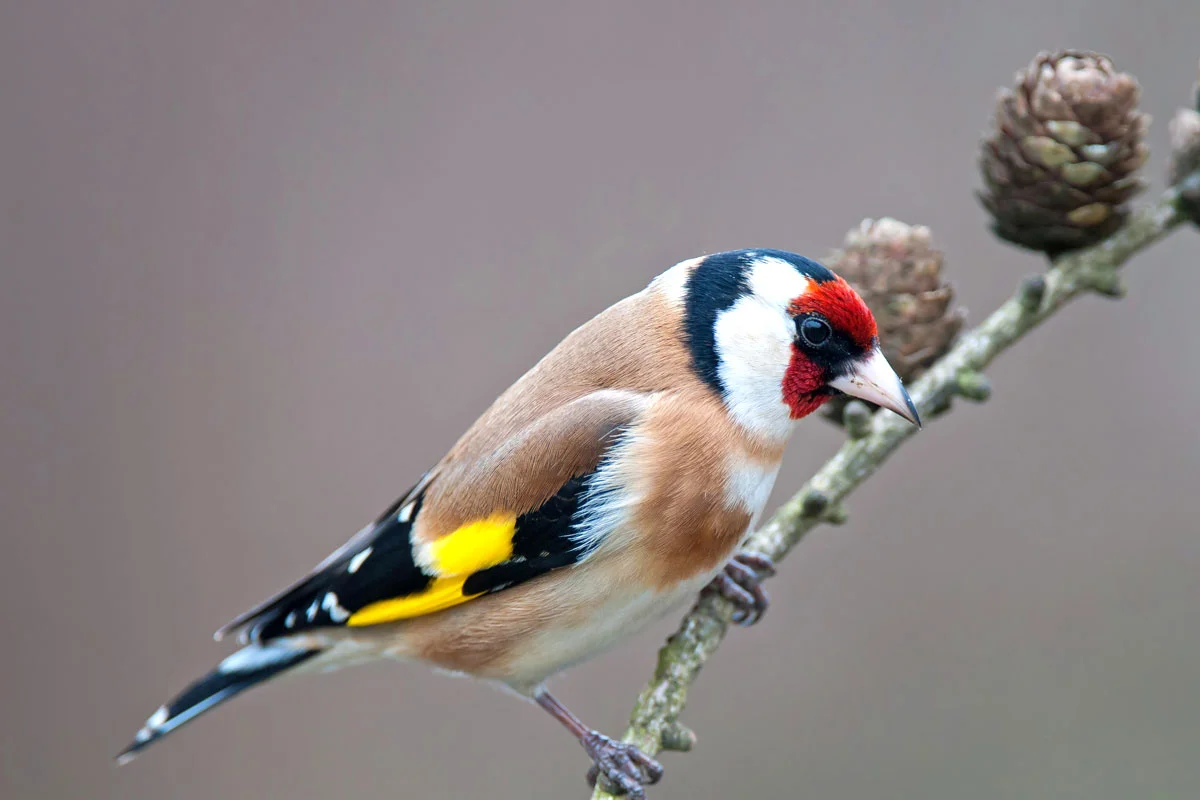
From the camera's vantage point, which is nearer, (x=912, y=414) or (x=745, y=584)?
(x=912, y=414)

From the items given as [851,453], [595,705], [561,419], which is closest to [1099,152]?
[851,453]

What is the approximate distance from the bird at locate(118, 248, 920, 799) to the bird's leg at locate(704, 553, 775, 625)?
20 mm

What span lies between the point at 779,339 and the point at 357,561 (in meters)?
0.84

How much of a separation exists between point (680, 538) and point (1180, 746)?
2159mm

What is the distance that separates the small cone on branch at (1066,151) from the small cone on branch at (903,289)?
0.16 meters

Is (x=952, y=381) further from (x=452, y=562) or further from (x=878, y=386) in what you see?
(x=452, y=562)

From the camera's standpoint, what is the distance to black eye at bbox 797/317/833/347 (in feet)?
5.96

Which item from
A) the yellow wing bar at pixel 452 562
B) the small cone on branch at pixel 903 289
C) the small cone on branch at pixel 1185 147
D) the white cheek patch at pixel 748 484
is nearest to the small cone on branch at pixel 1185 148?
the small cone on branch at pixel 1185 147

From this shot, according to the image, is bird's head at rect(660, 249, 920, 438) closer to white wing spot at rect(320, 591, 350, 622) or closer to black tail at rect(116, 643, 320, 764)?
white wing spot at rect(320, 591, 350, 622)

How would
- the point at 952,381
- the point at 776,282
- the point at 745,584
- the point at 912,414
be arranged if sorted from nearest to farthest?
1. the point at 912,414
2. the point at 776,282
3. the point at 952,381
4. the point at 745,584

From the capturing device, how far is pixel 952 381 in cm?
196

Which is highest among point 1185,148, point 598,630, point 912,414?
point 1185,148

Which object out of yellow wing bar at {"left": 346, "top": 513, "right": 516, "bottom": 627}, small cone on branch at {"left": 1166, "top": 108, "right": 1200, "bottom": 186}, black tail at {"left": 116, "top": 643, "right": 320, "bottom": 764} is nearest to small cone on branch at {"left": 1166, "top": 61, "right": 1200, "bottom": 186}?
small cone on branch at {"left": 1166, "top": 108, "right": 1200, "bottom": 186}

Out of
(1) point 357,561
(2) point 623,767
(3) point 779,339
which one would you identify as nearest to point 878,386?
(3) point 779,339
